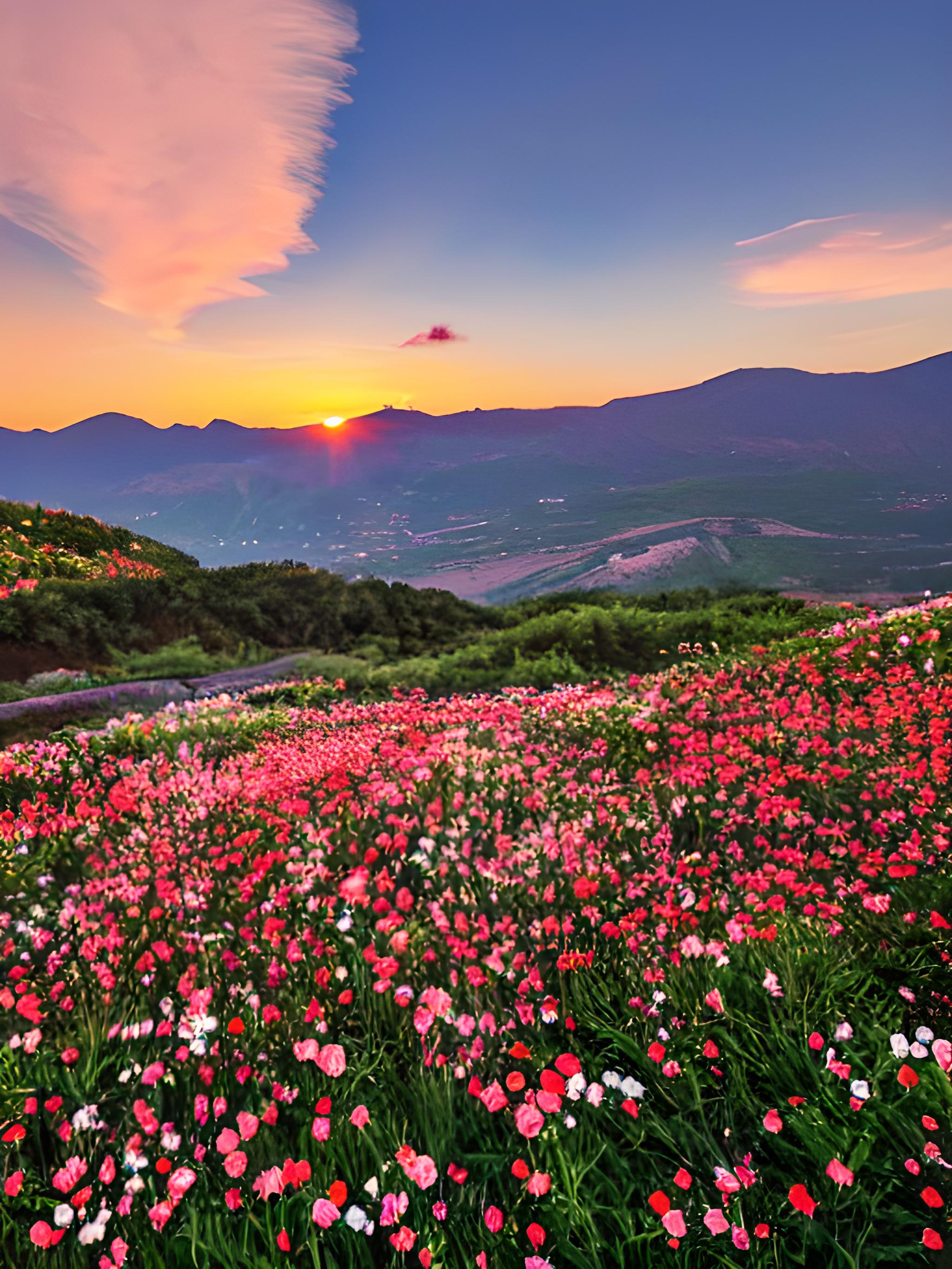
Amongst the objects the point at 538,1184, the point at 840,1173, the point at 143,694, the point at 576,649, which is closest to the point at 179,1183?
the point at 538,1184

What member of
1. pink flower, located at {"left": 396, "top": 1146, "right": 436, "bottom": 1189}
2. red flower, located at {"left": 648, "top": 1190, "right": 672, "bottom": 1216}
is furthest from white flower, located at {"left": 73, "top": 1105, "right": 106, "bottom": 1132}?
red flower, located at {"left": 648, "top": 1190, "right": 672, "bottom": 1216}

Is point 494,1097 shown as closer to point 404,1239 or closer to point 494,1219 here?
point 494,1219

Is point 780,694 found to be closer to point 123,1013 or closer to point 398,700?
point 398,700

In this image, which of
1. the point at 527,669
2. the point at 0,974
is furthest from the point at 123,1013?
the point at 527,669

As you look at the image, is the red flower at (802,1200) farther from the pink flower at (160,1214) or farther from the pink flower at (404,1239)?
the pink flower at (160,1214)

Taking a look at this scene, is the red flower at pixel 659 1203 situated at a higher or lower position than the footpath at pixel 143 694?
higher

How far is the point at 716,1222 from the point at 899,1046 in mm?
1031

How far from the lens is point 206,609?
19172 mm

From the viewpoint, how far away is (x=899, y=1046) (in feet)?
8.49

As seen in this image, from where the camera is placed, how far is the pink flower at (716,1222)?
6.57ft

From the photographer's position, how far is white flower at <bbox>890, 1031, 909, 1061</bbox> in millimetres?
2572

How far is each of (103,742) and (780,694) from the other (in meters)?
7.74

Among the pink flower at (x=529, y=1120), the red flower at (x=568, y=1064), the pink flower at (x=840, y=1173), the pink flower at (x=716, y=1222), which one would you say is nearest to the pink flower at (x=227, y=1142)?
the pink flower at (x=529, y=1120)

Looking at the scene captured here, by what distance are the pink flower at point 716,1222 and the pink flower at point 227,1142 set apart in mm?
1484
